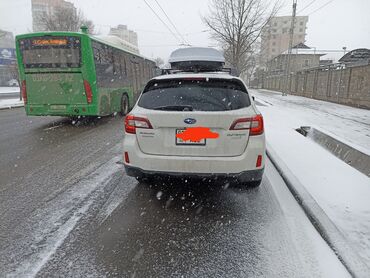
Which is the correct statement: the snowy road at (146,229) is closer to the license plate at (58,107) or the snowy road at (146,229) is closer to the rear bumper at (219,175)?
the rear bumper at (219,175)

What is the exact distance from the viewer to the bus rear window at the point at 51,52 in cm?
918

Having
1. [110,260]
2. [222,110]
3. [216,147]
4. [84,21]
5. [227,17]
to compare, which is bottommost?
[110,260]

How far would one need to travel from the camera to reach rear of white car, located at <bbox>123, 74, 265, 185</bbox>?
3.46 metres

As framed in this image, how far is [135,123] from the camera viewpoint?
3.71m

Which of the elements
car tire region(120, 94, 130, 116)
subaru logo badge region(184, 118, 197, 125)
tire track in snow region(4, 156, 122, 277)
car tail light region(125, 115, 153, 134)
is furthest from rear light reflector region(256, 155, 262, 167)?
car tire region(120, 94, 130, 116)

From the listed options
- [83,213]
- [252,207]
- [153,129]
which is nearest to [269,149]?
[252,207]

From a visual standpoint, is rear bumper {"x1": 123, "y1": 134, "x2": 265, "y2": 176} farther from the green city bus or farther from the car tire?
the car tire

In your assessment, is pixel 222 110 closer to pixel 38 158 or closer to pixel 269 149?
pixel 269 149

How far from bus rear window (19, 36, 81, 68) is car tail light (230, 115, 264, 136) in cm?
747

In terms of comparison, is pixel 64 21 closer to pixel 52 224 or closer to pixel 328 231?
pixel 52 224

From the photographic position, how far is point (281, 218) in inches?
133

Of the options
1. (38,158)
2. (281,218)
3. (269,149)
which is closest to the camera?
(281,218)

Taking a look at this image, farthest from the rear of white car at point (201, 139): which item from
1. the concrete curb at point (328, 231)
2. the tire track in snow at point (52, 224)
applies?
the tire track in snow at point (52, 224)

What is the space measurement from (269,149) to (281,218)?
129 inches
